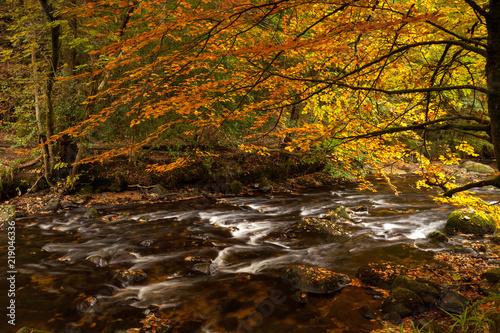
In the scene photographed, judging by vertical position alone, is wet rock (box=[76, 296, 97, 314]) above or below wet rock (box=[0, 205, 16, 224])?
below

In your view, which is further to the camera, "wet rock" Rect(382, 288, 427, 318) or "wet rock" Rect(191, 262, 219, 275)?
"wet rock" Rect(191, 262, 219, 275)

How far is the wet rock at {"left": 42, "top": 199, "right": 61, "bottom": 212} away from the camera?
916 cm

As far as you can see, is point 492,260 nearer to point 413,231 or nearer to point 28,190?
point 413,231

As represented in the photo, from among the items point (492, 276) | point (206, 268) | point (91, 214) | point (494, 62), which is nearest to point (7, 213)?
point (91, 214)

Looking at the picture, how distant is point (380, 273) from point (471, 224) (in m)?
3.94

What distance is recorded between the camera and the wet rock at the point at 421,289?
4.22 m

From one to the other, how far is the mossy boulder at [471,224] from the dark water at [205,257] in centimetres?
34

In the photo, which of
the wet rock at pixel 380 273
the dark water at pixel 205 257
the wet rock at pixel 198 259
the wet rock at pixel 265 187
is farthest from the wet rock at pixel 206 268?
the wet rock at pixel 265 187

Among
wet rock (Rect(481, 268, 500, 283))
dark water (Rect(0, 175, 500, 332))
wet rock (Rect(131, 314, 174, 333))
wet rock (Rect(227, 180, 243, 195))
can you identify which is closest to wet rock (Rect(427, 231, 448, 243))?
dark water (Rect(0, 175, 500, 332))

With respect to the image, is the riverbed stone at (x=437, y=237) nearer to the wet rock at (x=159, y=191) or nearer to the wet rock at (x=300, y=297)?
the wet rock at (x=300, y=297)

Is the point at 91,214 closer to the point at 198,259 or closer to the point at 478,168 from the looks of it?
the point at 198,259

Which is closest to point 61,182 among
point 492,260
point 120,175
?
point 120,175

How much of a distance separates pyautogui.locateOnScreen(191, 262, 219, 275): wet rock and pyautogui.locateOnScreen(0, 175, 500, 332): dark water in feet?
0.34

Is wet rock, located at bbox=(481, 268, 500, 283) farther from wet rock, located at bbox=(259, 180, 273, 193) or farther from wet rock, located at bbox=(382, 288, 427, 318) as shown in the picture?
wet rock, located at bbox=(259, 180, 273, 193)
